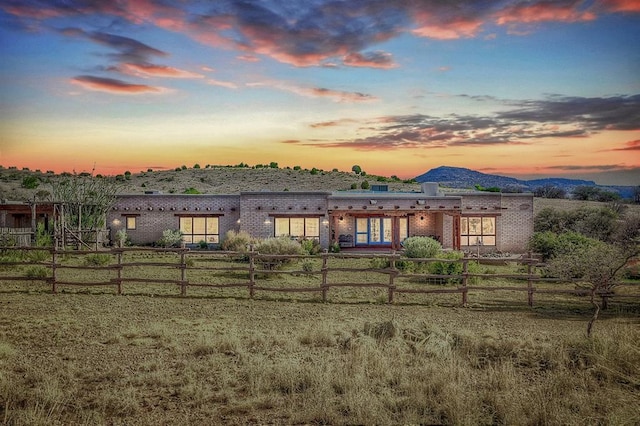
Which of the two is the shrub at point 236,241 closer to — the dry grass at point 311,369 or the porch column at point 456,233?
the porch column at point 456,233

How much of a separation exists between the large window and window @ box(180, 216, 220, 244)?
12.3 ft

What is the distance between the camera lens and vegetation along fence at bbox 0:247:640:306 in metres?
14.6

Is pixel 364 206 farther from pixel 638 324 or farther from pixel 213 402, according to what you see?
pixel 213 402

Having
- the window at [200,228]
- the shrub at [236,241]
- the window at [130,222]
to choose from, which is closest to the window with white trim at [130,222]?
the window at [130,222]

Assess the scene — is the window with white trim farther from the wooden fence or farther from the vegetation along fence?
the vegetation along fence

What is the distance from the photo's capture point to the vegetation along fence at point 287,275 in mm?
14555

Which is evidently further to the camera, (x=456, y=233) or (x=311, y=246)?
(x=456, y=233)

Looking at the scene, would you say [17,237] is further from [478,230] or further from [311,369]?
[478,230]

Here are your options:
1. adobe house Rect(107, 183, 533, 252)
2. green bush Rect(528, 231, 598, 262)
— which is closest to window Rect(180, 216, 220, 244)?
adobe house Rect(107, 183, 533, 252)

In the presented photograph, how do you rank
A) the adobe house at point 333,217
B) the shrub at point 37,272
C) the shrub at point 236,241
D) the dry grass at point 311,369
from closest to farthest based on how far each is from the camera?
the dry grass at point 311,369, the shrub at point 37,272, the shrub at point 236,241, the adobe house at point 333,217

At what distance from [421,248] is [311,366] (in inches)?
578

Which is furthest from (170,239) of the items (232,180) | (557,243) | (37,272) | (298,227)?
(232,180)

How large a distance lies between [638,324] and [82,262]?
808 inches

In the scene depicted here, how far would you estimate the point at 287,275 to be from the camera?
63.2ft
